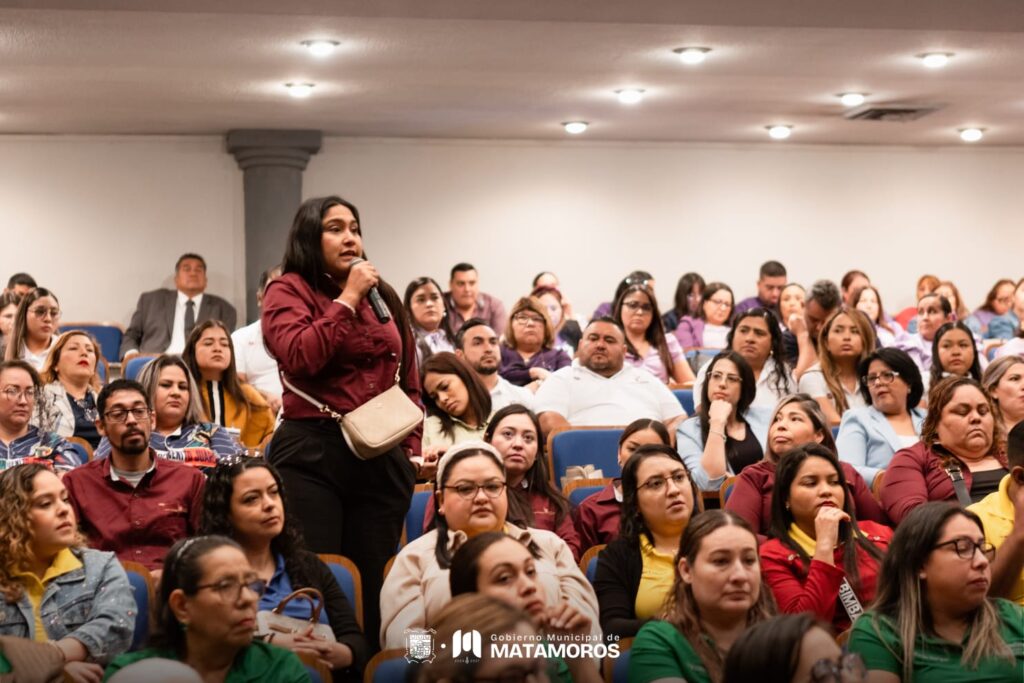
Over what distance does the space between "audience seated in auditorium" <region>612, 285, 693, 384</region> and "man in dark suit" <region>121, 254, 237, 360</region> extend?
145 inches

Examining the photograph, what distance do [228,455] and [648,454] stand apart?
5.33 feet

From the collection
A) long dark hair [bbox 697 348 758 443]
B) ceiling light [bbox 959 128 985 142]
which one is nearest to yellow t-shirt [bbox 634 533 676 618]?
long dark hair [bbox 697 348 758 443]

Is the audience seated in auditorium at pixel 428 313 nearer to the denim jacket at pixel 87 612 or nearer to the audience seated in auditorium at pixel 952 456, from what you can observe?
the audience seated in auditorium at pixel 952 456

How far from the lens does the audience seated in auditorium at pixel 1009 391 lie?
420 centimetres

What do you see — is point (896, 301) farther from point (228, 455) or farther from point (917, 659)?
point (917, 659)

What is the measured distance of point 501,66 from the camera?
6.88 metres

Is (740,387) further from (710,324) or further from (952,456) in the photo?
(710,324)

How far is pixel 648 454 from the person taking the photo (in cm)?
335

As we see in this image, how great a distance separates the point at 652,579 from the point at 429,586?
60 cm

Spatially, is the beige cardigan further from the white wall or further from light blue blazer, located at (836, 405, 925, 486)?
the white wall

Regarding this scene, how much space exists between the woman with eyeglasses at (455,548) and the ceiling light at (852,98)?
219 inches

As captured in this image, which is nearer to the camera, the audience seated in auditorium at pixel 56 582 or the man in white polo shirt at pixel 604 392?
the audience seated in auditorium at pixel 56 582

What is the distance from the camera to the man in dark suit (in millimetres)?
8805

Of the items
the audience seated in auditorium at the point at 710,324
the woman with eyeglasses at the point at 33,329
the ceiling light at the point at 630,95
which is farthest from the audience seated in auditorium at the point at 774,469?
the audience seated in auditorium at the point at 710,324
